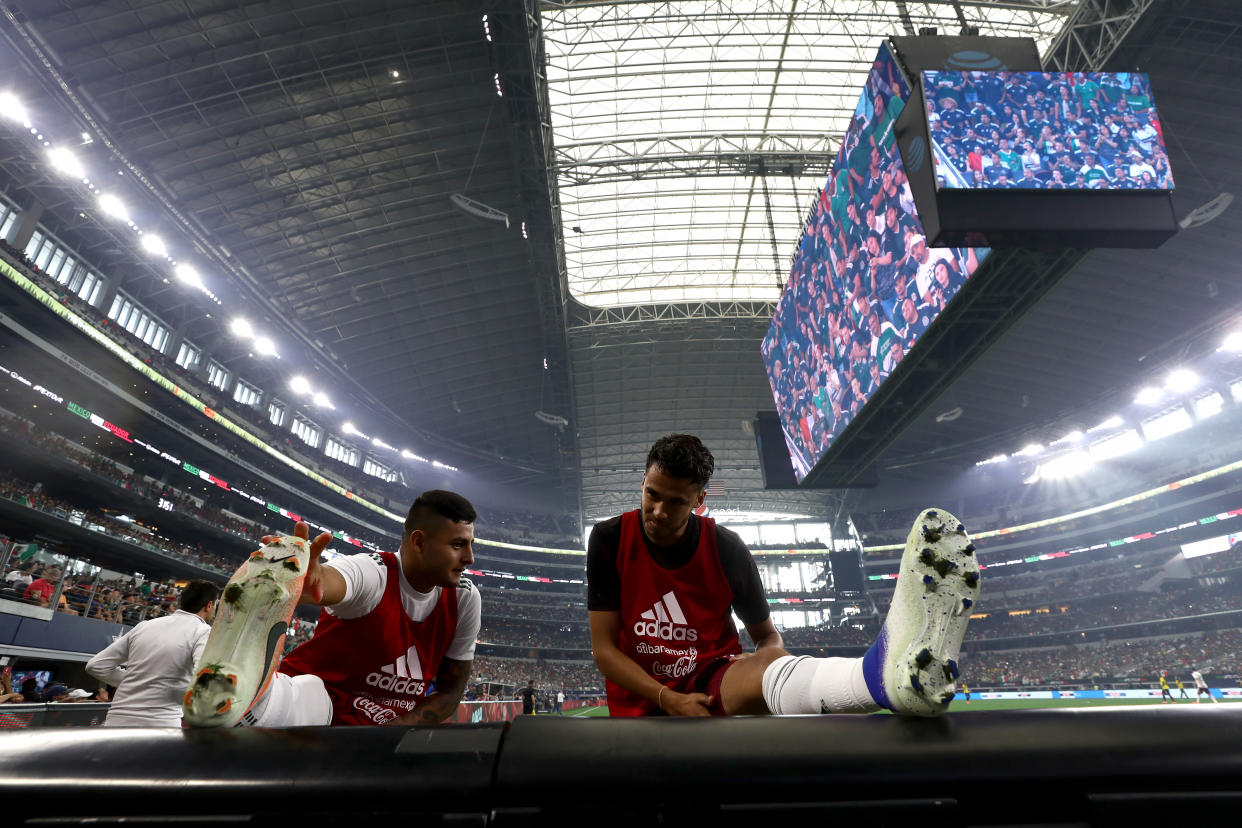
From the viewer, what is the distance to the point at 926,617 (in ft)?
4.95

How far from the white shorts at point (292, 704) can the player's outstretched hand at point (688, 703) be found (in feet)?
4.00

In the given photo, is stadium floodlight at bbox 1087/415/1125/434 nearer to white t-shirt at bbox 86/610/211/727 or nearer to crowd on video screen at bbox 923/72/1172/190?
crowd on video screen at bbox 923/72/1172/190

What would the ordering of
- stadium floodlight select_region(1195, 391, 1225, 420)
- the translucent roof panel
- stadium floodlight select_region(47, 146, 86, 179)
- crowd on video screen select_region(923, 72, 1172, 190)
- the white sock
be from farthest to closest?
1. stadium floodlight select_region(1195, 391, 1225, 420)
2. the translucent roof panel
3. stadium floodlight select_region(47, 146, 86, 179)
4. crowd on video screen select_region(923, 72, 1172, 190)
5. the white sock

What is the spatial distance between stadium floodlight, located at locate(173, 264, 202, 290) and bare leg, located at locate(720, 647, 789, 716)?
27.3 metres

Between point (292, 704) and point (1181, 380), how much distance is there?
144 ft

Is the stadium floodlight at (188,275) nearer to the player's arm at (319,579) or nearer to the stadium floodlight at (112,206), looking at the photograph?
the stadium floodlight at (112,206)

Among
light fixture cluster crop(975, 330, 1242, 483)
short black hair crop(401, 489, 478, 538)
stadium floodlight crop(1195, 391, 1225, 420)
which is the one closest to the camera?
short black hair crop(401, 489, 478, 538)

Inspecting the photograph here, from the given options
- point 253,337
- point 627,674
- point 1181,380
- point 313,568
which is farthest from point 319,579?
point 1181,380

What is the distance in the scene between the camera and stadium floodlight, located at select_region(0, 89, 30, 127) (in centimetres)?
1648

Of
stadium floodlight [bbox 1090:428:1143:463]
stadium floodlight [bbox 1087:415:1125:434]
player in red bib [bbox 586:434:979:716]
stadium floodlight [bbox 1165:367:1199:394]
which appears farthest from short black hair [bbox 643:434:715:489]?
stadium floodlight [bbox 1090:428:1143:463]

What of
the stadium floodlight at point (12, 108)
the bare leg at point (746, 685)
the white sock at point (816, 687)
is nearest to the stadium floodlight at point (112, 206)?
the stadium floodlight at point (12, 108)

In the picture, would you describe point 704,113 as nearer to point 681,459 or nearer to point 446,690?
point 681,459

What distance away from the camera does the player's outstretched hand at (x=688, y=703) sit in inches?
89.5

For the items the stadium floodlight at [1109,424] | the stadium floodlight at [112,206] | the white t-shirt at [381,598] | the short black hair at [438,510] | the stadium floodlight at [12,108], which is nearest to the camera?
the white t-shirt at [381,598]
